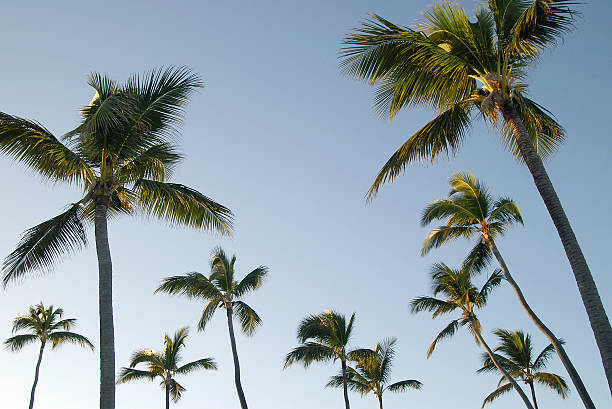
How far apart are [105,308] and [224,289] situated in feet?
52.4

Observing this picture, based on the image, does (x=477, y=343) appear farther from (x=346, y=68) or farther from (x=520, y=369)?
(x=346, y=68)

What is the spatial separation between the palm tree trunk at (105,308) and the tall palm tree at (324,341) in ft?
59.4

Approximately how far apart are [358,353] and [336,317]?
214cm

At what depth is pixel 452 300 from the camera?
26.6 meters

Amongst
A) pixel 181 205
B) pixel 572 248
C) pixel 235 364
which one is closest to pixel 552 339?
pixel 572 248

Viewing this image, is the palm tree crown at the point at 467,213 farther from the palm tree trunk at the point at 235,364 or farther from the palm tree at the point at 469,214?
the palm tree trunk at the point at 235,364

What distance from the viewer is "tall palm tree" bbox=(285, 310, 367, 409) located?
26734 millimetres

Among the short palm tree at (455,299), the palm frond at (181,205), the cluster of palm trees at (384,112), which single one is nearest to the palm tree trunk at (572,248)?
the cluster of palm trees at (384,112)

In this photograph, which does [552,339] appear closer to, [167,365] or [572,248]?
[572,248]

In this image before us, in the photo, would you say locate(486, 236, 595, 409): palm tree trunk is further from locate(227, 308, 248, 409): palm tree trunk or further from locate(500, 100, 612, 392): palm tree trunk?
locate(227, 308, 248, 409): palm tree trunk

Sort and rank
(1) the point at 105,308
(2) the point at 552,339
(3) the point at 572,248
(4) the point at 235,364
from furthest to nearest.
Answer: (4) the point at 235,364 < (2) the point at 552,339 < (1) the point at 105,308 < (3) the point at 572,248

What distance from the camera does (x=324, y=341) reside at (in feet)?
88.5

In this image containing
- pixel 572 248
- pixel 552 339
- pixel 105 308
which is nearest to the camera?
pixel 572 248

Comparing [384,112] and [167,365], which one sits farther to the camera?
[167,365]
